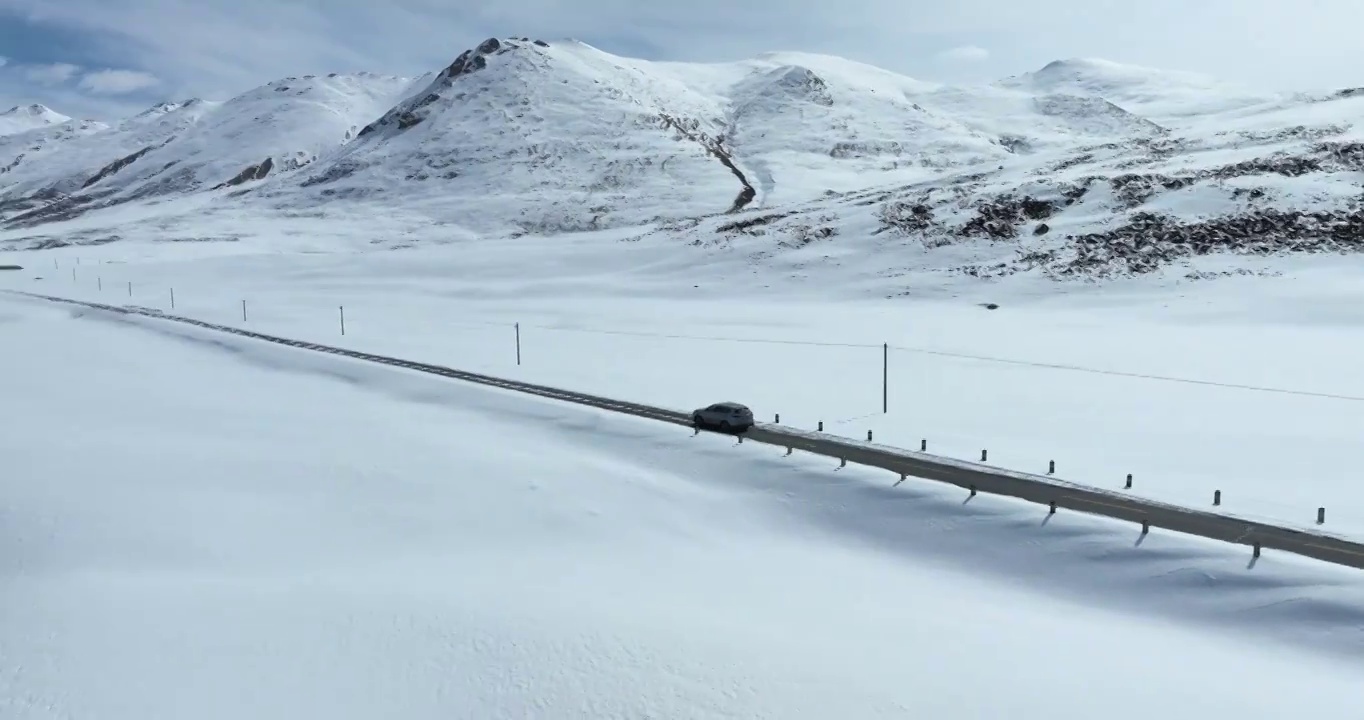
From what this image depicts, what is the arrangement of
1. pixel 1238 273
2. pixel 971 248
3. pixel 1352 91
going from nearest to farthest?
1. pixel 1238 273
2. pixel 971 248
3. pixel 1352 91

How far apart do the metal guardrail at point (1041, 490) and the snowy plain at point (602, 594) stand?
1110 millimetres

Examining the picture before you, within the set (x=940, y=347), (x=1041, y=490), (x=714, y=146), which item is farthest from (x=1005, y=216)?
(x=714, y=146)

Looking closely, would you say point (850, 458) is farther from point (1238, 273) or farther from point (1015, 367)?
point (1238, 273)

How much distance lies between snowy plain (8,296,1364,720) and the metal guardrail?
1.11 m

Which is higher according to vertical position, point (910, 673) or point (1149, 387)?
point (1149, 387)

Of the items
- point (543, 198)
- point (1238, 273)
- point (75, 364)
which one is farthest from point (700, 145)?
point (75, 364)

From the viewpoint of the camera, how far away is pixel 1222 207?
77438 millimetres

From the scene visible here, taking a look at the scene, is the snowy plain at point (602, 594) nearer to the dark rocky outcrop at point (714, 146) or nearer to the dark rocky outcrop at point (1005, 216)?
the dark rocky outcrop at point (1005, 216)

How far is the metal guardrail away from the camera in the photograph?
2161 centimetres

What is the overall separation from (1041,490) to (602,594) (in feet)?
47.0

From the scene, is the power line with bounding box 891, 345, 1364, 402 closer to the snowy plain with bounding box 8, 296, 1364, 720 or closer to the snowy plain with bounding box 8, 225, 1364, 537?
the snowy plain with bounding box 8, 225, 1364, 537

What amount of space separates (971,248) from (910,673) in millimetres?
69323

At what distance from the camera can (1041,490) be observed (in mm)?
26297

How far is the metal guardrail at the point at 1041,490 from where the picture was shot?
21.6 m
